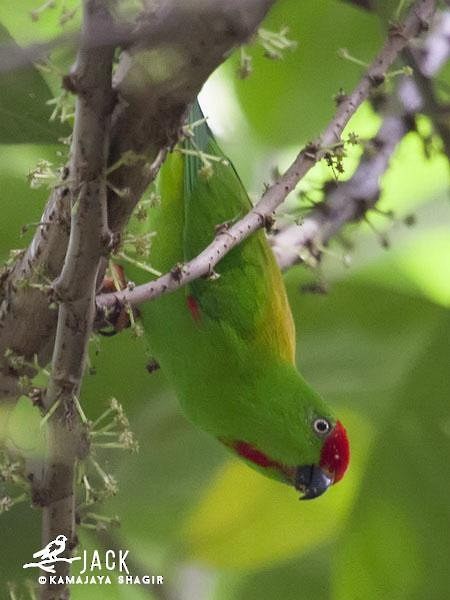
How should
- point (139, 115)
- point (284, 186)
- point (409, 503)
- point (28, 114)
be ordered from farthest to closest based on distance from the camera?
1. point (409, 503)
2. point (28, 114)
3. point (284, 186)
4. point (139, 115)

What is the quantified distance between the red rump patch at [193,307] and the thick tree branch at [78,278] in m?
0.42

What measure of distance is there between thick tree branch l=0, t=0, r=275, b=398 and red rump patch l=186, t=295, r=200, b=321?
11.7 inches

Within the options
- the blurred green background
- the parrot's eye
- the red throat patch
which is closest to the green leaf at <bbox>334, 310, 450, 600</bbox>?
the blurred green background

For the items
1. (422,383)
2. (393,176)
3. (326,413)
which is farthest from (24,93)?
(393,176)

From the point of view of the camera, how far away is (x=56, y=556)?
76cm

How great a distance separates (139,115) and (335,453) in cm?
67

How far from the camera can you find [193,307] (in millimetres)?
1137

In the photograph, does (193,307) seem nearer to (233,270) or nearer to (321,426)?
(233,270)

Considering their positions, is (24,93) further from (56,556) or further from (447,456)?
(447,456)

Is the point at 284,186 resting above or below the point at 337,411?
above

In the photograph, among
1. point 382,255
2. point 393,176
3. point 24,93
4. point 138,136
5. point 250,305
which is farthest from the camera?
point 393,176

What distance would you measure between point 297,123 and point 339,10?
227mm

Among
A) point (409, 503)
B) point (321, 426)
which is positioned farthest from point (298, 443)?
point (409, 503)

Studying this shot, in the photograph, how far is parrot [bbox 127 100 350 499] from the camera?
1.12 metres
